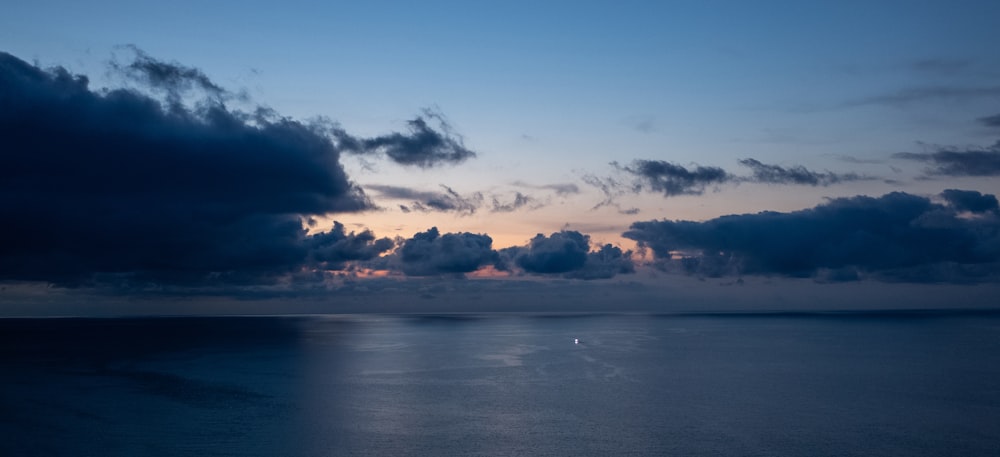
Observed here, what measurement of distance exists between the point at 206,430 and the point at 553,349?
8257 cm

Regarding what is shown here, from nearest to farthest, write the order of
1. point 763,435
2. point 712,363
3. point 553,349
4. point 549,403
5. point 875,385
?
point 763,435 < point 549,403 < point 875,385 < point 712,363 < point 553,349

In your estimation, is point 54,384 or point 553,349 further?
point 553,349

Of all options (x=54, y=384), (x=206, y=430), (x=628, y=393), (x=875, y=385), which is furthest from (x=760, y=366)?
(x=54, y=384)

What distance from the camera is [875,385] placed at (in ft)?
234

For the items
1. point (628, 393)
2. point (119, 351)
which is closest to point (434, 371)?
point (628, 393)

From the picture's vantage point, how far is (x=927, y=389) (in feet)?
225

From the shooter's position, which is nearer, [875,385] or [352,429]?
[352,429]

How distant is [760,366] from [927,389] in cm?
2390

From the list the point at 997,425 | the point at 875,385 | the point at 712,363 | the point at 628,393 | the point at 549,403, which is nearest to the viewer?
the point at 997,425

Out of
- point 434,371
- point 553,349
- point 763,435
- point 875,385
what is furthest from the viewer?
point 553,349

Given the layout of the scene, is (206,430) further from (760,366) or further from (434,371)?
(760,366)

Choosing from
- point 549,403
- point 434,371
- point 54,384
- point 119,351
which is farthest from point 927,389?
point 119,351

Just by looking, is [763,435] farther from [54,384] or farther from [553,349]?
[553,349]

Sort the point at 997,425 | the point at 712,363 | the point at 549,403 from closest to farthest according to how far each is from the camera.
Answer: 1. the point at 997,425
2. the point at 549,403
3. the point at 712,363
